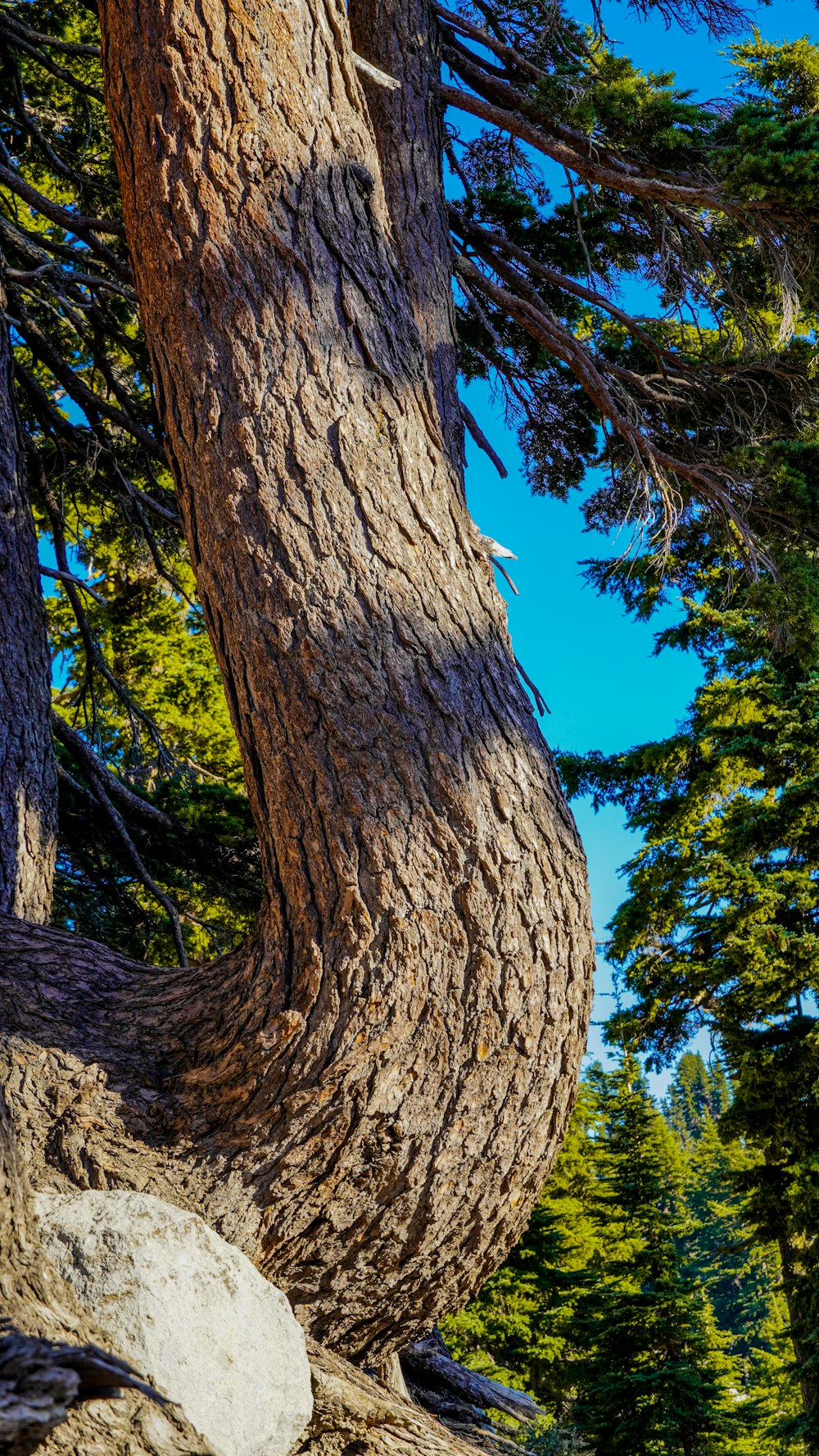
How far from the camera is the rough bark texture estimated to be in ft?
11.4

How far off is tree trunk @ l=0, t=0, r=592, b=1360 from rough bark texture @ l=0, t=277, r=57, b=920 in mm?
972

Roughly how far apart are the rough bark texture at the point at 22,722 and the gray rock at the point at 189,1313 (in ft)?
4.81

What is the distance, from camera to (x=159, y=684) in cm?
1341

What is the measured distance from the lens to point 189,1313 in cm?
198

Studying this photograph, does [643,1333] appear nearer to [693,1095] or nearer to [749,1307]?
[749,1307]

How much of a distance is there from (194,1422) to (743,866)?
9306 millimetres

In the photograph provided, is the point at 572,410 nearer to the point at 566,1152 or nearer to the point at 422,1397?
the point at 422,1397

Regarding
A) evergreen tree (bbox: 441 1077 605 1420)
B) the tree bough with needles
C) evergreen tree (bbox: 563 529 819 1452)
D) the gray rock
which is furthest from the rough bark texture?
evergreen tree (bbox: 441 1077 605 1420)

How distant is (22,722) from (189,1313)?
2188 millimetres

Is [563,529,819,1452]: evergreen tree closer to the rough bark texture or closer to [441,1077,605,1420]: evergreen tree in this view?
[441,1077,605,1420]: evergreen tree

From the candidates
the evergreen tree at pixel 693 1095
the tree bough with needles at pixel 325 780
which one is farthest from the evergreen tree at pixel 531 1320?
the evergreen tree at pixel 693 1095

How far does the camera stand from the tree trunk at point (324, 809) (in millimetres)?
2146

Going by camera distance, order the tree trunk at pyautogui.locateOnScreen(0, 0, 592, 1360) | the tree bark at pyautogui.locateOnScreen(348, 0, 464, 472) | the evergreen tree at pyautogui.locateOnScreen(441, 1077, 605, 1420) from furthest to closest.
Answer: the evergreen tree at pyautogui.locateOnScreen(441, 1077, 605, 1420)
the tree bark at pyautogui.locateOnScreen(348, 0, 464, 472)
the tree trunk at pyautogui.locateOnScreen(0, 0, 592, 1360)

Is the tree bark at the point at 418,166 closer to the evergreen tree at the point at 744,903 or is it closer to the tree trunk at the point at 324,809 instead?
the tree trunk at the point at 324,809
